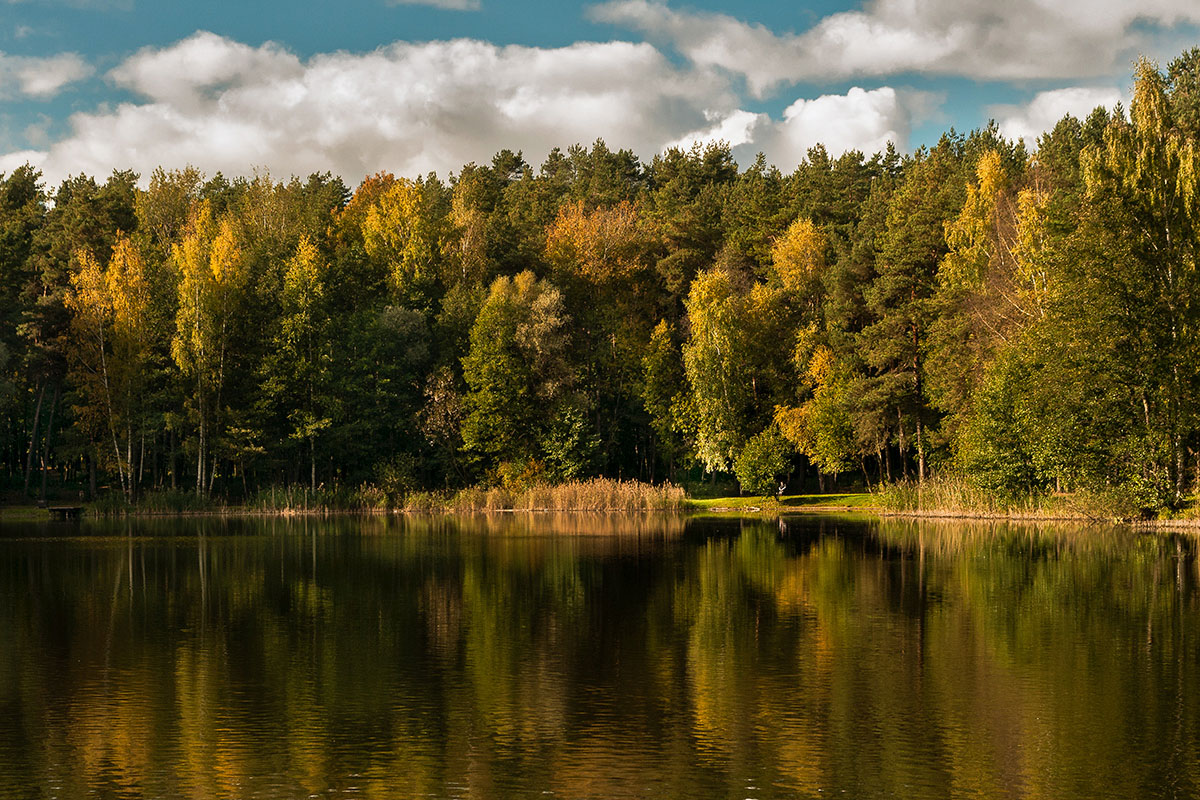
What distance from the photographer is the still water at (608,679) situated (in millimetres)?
13188

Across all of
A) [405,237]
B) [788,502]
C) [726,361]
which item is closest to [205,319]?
[405,237]

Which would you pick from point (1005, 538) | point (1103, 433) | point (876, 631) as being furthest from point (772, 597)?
point (1103, 433)

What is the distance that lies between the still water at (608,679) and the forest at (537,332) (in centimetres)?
3135

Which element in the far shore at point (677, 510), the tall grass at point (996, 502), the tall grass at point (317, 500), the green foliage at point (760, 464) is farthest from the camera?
the green foliage at point (760, 464)

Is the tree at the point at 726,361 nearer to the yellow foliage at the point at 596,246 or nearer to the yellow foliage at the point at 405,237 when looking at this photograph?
the yellow foliage at the point at 596,246

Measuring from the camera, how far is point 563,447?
76.5 meters

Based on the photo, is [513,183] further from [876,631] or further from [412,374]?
[876,631]

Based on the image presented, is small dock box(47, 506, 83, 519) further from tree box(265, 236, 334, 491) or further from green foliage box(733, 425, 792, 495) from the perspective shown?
green foliage box(733, 425, 792, 495)

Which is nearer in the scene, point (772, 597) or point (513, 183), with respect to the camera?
point (772, 597)

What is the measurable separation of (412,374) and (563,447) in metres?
12.4

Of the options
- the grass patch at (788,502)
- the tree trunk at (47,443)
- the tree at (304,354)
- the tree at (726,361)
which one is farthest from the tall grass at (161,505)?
the tree at (726,361)

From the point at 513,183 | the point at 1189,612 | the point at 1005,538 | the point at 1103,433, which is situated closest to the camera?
the point at 1189,612

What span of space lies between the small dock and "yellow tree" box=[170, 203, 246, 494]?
22.3ft

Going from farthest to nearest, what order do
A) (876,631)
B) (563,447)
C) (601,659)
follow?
(563,447) < (876,631) < (601,659)
